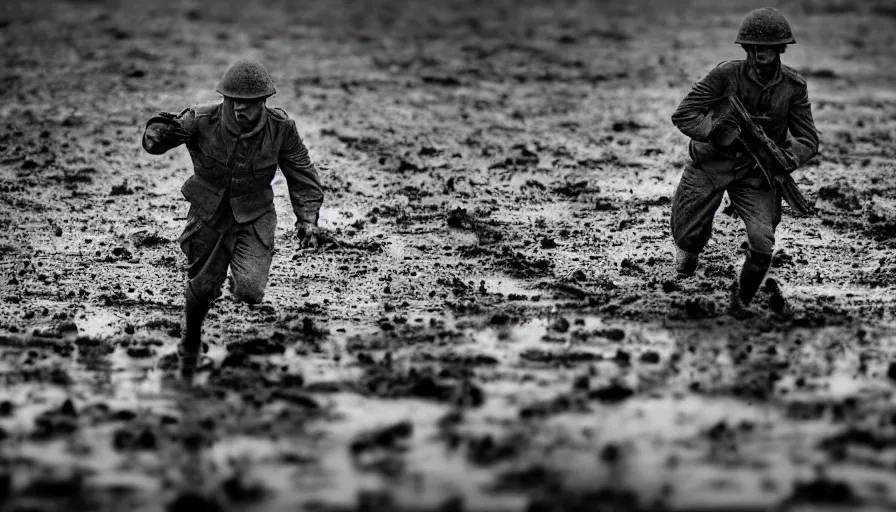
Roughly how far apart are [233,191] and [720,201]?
337cm

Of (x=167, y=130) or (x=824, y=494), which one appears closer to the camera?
(x=824, y=494)

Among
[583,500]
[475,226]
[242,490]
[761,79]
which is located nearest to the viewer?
[583,500]

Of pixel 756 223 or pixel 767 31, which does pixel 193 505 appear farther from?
pixel 767 31

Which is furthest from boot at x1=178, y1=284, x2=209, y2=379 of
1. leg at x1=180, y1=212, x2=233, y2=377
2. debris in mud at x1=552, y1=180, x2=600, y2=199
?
debris in mud at x1=552, y1=180, x2=600, y2=199

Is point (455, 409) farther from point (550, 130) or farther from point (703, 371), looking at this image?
point (550, 130)

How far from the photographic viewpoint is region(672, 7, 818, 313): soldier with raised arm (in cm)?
994

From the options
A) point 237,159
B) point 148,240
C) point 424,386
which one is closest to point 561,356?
point 424,386

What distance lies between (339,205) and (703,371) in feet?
16.0

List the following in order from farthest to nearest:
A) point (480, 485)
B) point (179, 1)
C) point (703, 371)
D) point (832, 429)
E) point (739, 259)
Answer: point (179, 1) → point (739, 259) → point (703, 371) → point (832, 429) → point (480, 485)

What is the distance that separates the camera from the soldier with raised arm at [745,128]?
994 centimetres

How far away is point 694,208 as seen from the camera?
34.2 ft

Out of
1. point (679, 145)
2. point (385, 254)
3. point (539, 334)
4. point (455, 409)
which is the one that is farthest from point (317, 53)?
point (455, 409)

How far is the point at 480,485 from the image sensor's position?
23.9 ft

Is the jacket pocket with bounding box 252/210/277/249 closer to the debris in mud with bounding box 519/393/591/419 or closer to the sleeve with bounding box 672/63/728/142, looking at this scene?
the debris in mud with bounding box 519/393/591/419
